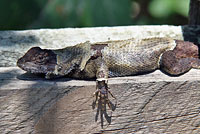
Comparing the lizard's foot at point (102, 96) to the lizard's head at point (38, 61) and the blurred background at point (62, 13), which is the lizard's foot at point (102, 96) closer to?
the lizard's head at point (38, 61)

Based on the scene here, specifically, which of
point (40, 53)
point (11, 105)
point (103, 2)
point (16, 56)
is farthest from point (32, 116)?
point (103, 2)

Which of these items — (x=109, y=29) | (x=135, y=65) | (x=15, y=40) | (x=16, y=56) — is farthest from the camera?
(x=109, y=29)

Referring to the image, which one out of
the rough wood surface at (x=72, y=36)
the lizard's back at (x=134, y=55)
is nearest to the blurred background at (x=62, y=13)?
the rough wood surface at (x=72, y=36)

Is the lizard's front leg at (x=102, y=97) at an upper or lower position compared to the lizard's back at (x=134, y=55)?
lower

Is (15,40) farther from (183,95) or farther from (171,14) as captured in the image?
(171,14)

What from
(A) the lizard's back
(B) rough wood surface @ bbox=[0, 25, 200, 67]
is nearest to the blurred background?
(B) rough wood surface @ bbox=[0, 25, 200, 67]
